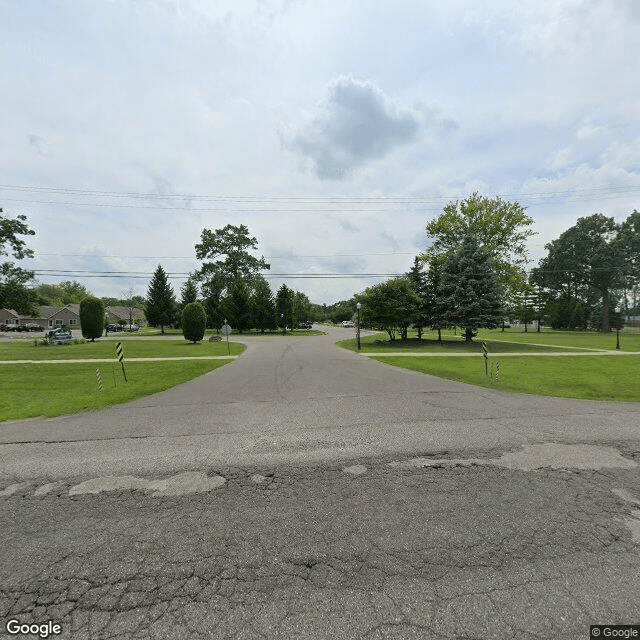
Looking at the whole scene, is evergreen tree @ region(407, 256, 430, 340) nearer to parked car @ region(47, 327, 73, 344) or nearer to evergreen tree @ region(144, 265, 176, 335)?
parked car @ region(47, 327, 73, 344)

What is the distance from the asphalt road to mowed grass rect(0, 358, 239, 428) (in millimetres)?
1966

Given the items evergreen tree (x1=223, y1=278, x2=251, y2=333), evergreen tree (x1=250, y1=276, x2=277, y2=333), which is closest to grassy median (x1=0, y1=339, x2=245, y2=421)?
evergreen tree (x1=223, y1=278, x2=251, y2=333)

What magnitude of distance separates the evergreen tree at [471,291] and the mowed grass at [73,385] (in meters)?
21.8

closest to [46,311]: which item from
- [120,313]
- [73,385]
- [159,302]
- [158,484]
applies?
[120,313]

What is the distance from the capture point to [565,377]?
490 inches

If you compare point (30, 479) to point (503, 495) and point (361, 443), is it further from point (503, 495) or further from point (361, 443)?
point (503, 495)

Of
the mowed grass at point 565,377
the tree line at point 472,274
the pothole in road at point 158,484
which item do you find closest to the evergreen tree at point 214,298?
the tree line at point 472,274

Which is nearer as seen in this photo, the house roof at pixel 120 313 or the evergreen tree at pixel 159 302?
the evergreen tree at pixel 159 302

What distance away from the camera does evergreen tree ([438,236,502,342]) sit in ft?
94.6

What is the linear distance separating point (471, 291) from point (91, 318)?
38.7m

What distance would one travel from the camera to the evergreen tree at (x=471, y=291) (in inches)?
1135

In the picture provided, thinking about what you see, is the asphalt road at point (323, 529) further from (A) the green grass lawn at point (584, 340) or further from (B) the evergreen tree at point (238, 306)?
(B) the evergreen tree at point (238, 306)

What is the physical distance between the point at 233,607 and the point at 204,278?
59056 millimetres

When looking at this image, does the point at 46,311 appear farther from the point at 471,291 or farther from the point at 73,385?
the point at 471,291
